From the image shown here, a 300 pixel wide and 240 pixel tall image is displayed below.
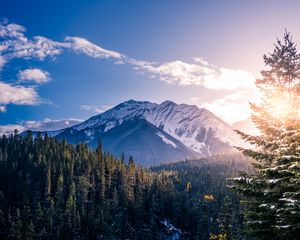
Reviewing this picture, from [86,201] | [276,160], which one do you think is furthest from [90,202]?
[276,160]

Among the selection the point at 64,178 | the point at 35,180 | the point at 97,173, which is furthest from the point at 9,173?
the point at 97,173

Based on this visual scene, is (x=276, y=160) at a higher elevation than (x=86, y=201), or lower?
higher

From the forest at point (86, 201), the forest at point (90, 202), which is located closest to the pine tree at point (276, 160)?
the forest at point (90, 202)

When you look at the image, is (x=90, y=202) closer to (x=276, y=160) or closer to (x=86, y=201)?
(x=86, y=201)

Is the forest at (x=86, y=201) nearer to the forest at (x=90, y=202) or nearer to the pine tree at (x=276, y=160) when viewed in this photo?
the forest at (x=90, y=202)

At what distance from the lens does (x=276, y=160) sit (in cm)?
1900

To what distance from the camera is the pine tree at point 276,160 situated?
1650 centimetres

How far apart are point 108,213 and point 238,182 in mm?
121679

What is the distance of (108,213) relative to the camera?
444 feet

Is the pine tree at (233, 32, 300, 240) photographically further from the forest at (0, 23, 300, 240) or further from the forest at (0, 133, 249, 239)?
the forest at (0, 133, 249, 239)

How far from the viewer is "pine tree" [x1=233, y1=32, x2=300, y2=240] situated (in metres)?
16.5

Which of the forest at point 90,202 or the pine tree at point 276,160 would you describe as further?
the forest at point 90,202

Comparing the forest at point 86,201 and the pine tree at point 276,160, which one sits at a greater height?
the pine tree at point 276,160

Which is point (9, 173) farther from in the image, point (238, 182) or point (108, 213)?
point (238, 182)
